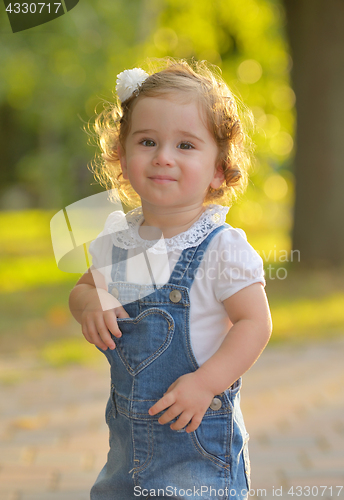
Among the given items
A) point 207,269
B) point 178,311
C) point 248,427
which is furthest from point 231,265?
point 248,427

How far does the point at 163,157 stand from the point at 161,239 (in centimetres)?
23

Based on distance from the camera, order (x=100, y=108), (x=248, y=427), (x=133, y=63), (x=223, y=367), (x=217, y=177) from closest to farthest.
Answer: (x=223, y=367) < (x=217, y=177) < (x=248, y=427) < (x=133, y=63) < (x=100, y=108)

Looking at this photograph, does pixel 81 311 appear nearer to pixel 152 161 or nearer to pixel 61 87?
pixel 152 161

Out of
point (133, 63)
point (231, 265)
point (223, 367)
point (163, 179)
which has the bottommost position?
point (223, 367)

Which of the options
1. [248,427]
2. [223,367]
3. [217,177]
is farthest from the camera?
[248,427]

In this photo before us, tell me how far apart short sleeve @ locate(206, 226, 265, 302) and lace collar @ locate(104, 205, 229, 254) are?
50 mm

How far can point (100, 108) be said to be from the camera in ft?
31.8

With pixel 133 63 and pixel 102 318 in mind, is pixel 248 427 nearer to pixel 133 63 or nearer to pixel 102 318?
pixel 102 318

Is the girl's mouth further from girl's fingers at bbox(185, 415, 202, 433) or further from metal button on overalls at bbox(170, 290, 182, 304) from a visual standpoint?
girl's fingers at bbox(185, 415, 202, 433)

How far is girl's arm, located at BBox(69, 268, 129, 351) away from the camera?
141 cm

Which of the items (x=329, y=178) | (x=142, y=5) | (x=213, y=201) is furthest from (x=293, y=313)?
(x=142, y=5)

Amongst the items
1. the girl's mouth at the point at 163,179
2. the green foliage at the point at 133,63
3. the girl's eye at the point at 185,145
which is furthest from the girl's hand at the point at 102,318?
the green foliage at the point at 133,63

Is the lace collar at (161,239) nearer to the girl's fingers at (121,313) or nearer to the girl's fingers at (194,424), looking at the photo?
the girl's fingers at (121,313)

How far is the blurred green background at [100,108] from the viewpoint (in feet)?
17.6
